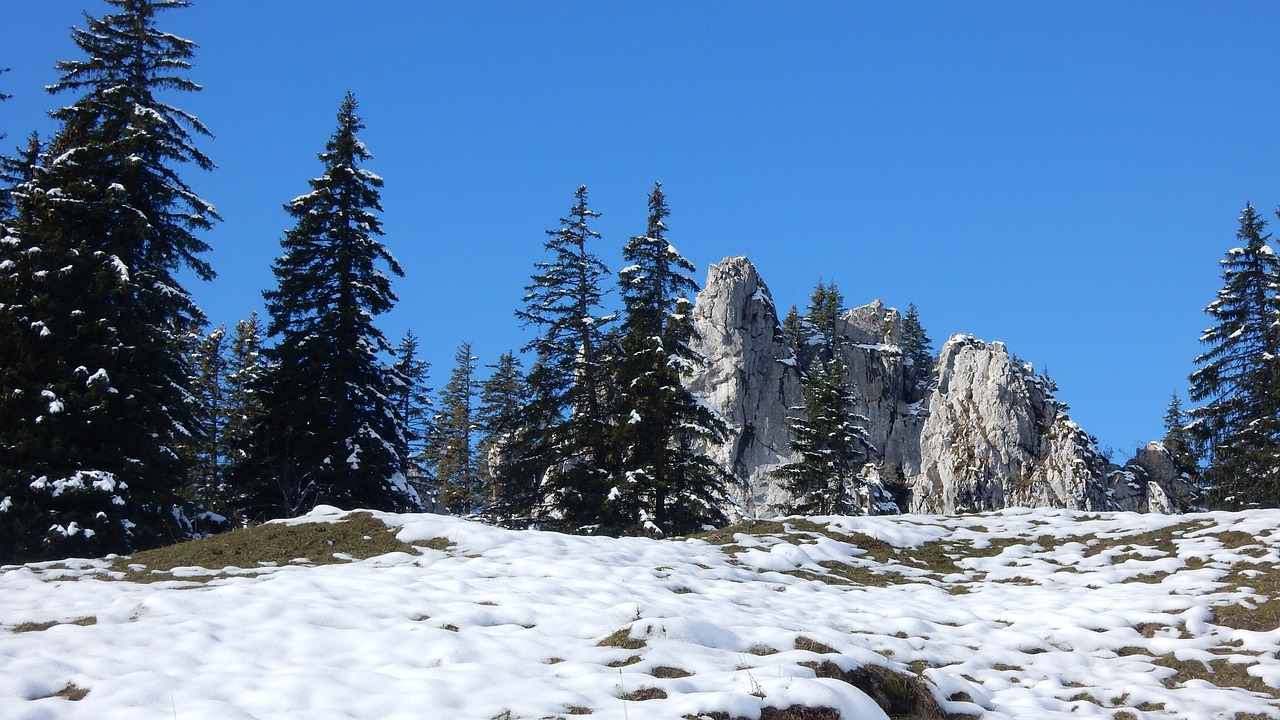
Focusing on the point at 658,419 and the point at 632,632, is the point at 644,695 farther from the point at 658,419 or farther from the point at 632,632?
the point at 658,419

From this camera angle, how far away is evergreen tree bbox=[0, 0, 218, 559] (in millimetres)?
18656

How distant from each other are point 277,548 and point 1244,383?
34.4 m

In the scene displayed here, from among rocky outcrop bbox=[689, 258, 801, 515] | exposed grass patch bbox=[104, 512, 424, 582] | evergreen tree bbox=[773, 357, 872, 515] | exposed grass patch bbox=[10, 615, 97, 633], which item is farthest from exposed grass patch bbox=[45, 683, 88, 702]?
rocky outcrop bbox=[689, 258, 801, 515]

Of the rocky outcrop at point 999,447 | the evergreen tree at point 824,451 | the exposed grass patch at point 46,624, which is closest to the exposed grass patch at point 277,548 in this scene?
the exposed grass patch at point 46,624

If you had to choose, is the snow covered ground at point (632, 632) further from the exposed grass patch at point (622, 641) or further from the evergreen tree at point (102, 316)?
the evergreen tree at point (102, 316)

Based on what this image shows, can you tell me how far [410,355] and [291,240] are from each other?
30.0 meters

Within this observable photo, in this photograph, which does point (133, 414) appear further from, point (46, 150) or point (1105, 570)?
point (1105, 570)

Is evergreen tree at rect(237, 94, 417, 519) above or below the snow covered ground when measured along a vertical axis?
above

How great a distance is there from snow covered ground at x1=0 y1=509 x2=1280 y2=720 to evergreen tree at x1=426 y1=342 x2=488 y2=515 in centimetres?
4188

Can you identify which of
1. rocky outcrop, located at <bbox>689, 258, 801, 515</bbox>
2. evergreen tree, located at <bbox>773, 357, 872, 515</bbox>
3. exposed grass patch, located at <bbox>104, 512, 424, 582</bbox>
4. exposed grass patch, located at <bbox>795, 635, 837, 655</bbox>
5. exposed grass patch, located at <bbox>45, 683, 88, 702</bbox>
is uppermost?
rocky outcrop, located at <bbox>689, 258, 801, 515</bbox>

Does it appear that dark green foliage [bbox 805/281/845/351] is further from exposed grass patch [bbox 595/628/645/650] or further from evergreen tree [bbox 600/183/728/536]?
exposed grass patch [bbox 595/628/645/650]

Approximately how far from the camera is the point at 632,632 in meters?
8.33

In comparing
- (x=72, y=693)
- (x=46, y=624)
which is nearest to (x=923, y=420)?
(x=46, y=624)

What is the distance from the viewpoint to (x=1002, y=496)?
6438 centimetres
